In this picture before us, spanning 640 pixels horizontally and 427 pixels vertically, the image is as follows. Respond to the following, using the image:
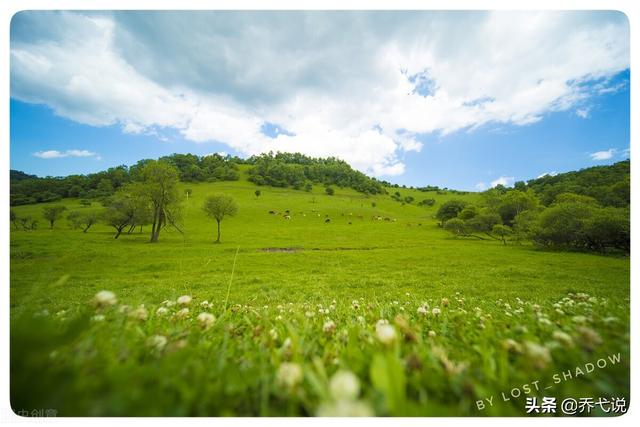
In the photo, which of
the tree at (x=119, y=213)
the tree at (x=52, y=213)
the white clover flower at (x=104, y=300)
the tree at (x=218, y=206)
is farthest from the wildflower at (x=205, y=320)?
the tree at (x=52, y=213)

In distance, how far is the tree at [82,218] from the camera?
39.4m

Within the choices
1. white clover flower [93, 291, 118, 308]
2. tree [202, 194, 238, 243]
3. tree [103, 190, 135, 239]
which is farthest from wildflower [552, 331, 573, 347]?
tree [103, 190, 135, 239]

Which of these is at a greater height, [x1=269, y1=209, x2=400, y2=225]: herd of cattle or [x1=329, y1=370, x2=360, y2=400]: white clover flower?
[x1=269, y1=209, x2=400, y2=225]: herd of cattle

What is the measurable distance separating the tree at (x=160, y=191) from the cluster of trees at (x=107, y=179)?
254cm

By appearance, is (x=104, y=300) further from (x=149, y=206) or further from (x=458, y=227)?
(x=458, y=227)

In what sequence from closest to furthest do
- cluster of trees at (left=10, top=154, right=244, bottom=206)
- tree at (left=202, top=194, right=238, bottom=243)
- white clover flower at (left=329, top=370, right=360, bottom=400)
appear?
1. white clover flower at (left=329, top=370, right=360, bottom=400)
2. tree at (left=202, top=194, right=238, bottom=243)
3. cluster of trees at (left=10, top=154, right=244, bottom=206)

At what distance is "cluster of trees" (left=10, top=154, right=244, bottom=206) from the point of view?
145 ft

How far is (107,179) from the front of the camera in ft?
212

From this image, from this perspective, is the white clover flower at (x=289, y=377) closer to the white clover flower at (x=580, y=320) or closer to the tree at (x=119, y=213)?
the white clover flower at (x=580, y=320)

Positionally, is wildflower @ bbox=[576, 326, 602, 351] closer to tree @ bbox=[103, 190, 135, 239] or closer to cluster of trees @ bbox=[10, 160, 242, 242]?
A: cluster of trees @ bbox=[10, 160, 242, 242]

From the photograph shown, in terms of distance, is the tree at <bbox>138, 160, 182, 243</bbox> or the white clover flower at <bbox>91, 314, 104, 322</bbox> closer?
the white clover flower at <bbox>91, 314, 104, 322</bbox>

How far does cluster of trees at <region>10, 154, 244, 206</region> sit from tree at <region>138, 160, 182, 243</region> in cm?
254

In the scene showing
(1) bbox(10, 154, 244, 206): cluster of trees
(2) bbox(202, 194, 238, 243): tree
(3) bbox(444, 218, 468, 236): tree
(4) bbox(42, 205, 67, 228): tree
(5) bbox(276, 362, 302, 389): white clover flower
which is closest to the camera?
(5) bbox(276, 362, 302, 389): white clover flower
